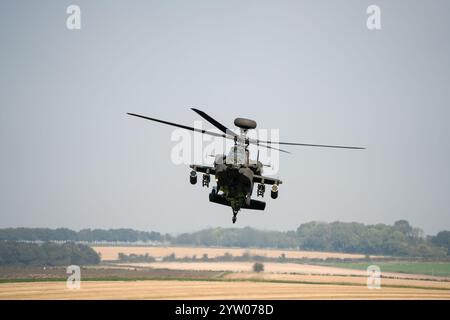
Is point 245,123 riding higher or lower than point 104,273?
higher

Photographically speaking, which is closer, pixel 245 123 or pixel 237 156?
pixel 245 123

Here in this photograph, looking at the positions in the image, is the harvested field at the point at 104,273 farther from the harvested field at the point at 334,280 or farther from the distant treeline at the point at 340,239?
the distant treeline at the point at 340,239

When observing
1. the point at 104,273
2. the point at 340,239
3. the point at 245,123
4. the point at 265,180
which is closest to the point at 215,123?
the point at 245,123

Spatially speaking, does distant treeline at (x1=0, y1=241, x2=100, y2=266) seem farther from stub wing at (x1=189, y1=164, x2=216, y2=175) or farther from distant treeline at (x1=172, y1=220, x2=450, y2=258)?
stub wing at (x1=189, y1=164, x2=216, y2=175)

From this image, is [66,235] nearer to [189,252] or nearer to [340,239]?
[189,252]

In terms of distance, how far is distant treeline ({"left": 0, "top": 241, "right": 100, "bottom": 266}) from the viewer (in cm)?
7175

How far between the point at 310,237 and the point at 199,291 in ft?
180

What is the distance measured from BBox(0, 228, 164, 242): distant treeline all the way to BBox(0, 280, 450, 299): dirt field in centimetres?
2889

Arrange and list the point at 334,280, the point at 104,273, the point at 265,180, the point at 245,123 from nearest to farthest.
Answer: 1. the point at 245,123
2. the point at 265,180
3. the point at 104,273
4. the point at 334,280

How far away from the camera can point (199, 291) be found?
183 feet

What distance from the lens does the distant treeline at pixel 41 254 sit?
7175 centimetres

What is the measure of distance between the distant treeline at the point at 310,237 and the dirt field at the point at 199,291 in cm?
2164
